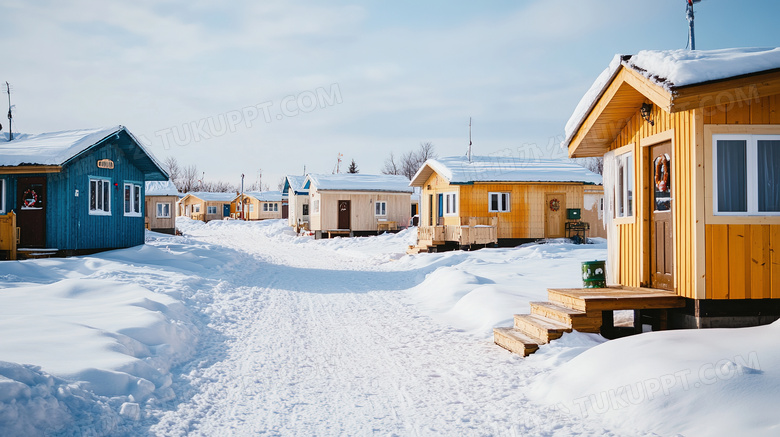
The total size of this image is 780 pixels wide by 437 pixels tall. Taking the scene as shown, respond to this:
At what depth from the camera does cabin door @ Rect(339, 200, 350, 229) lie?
3525 centimetres

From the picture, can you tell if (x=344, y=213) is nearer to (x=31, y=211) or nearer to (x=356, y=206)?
(x=356, y=206)

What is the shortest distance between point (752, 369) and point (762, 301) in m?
2.46

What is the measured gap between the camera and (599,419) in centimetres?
477

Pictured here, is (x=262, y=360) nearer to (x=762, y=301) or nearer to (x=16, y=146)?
(x=762, y=301)

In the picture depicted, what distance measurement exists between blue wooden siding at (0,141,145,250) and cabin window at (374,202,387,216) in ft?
58.4

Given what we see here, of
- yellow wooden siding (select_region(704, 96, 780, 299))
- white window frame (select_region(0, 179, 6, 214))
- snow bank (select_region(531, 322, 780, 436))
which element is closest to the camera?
snow bank (select_region(531, 322, 780, 436))

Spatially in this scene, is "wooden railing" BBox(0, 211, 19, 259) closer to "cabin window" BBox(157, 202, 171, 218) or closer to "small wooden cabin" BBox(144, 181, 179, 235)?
"small wooden cabin" BBox(144, 181, 179, 235)

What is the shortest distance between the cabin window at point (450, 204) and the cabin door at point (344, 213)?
1075 cm

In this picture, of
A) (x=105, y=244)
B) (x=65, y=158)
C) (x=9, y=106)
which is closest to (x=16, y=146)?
(x=65, y=158)

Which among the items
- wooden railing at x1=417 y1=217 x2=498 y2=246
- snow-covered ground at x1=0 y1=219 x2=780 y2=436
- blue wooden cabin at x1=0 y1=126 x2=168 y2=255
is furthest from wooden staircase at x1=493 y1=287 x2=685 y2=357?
wooden railing at x1=417 y1=217 x2=498 y2=246

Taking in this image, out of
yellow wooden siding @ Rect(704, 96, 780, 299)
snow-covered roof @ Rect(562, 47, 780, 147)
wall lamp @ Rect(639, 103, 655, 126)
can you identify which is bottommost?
yellow wooden siding @ Rect(704, 96, 780, 299)

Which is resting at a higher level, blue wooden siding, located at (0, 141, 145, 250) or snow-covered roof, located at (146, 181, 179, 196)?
snow-covered roof, located at (146, 181, 179, 196)

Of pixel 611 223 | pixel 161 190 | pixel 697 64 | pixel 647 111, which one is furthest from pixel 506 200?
pixel 161 190

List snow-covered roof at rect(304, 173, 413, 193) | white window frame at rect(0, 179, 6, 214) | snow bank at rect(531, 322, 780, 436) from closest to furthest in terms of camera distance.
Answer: snow bank at rect(531, 322, 780, 436) < white window frame at rect(0, 179, 6, 214) < snow-covered roof at rect(304, 173, 413, 193)
